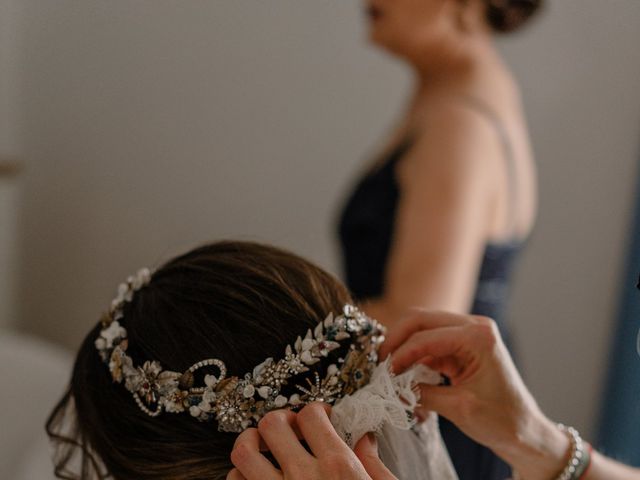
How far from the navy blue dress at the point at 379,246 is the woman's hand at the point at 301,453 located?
0.63m

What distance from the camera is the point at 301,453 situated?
0.52m

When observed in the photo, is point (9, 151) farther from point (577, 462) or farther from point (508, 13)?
point (577, 462)

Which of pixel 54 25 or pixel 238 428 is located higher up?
pixel 54 25

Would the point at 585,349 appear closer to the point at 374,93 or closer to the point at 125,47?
the point at 374,93

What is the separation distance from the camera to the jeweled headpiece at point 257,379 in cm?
60

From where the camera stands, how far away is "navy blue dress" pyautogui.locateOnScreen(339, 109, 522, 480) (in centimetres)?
116

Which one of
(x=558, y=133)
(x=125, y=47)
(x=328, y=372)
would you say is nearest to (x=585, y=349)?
(x=558, y=133)

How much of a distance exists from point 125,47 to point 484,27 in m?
1.21

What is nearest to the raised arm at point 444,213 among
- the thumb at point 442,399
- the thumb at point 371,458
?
the thumb at point 442,399

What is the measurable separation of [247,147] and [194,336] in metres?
1.45

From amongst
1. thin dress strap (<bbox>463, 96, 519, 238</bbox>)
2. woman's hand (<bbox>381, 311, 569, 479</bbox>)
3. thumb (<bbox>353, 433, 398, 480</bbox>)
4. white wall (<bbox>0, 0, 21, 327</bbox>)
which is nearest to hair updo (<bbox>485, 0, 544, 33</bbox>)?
thin dress strap (<bbox>463, 96, 519, 238</bbox>)

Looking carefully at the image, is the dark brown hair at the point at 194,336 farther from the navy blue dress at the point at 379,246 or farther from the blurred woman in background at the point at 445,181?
the navy blue dress at the point at 379,246

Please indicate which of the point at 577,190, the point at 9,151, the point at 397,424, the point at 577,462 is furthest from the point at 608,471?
the point at 9,151

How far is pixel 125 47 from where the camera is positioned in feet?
6.72
